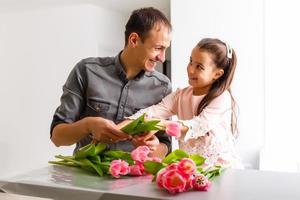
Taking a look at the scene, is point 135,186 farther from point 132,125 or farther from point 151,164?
point 132,125

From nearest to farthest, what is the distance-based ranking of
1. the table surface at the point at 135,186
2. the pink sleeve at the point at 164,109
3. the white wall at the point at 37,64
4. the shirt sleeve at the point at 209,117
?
the table surface at the point at 135,186 < the shirt sleeve at the point at 209,117 < the pink sleeve at the point at 164,109 < the white wall at the point at 37,64

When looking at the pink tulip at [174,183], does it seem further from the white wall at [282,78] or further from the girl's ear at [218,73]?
the white wall at [282,78]

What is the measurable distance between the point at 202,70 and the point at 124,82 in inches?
9.3

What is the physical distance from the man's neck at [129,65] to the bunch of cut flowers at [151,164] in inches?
14.3

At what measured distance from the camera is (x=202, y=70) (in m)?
1.12

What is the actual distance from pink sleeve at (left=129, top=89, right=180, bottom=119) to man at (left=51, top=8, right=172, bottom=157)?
0.11 feet

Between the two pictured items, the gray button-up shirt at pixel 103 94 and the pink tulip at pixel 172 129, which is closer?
the pink tulip at pixel 172 129


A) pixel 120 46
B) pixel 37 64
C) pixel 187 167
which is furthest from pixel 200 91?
pixel 120 46

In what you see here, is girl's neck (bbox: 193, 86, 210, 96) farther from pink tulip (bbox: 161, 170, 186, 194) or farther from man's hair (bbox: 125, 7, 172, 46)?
pink tulip (bbox: 161, 170, 186, 194)

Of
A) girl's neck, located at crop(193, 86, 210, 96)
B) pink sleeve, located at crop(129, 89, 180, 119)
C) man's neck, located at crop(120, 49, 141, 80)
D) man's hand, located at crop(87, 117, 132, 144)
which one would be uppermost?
man's neck, located at crop(120, 49, 141, 80)

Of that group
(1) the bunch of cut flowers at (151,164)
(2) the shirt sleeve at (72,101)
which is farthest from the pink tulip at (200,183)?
(2) the shirt sleeve at (72,101)

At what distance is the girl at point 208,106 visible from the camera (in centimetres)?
106

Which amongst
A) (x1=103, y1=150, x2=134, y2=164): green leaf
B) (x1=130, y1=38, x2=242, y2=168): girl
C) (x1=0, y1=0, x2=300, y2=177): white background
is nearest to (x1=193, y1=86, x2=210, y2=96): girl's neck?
(x1=130, y1=38, x2=242, y2=168): girl

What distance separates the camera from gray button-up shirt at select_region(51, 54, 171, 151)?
44.7 inches
